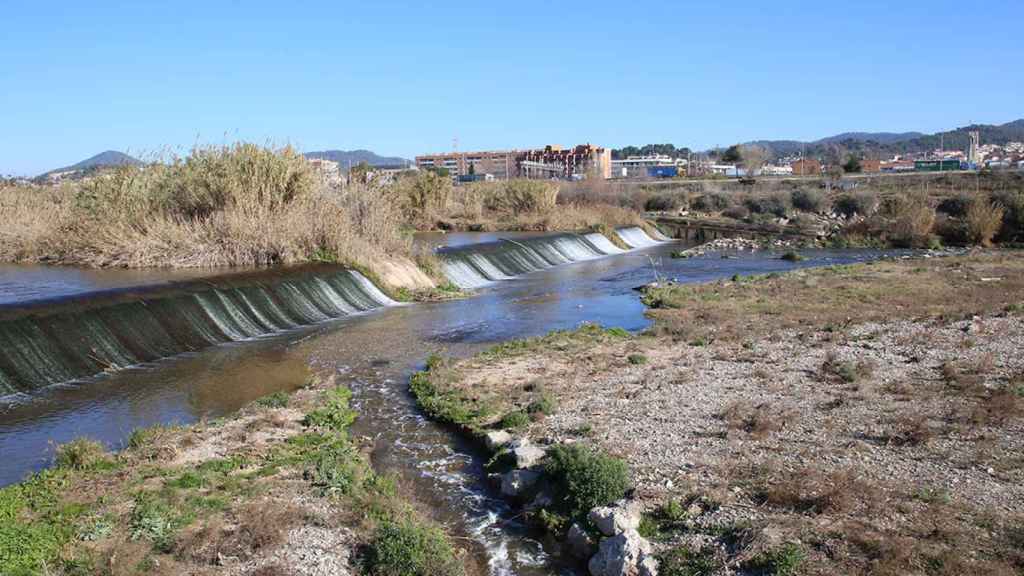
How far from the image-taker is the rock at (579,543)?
24.2ft

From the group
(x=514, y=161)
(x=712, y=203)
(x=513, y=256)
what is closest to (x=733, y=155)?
(x=514, y=161)

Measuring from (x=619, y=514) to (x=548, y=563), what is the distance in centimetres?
81

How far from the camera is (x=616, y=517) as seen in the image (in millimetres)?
7410

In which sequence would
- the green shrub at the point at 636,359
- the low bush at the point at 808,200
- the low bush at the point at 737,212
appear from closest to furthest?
the green shrub at the point at 636,359 → the low bush at the point at 737,212 → the low bush at the point at 808,200

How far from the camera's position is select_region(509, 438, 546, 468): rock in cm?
908

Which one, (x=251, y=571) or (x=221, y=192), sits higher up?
(x=221, y=192)

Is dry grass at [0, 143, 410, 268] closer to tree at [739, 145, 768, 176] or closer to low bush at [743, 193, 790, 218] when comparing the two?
low bush at [743, 193, 790, 218]

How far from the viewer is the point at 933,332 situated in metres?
15.4

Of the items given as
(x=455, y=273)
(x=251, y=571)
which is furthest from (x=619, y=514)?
(x=455, y=273)

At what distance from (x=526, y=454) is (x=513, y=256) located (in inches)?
854

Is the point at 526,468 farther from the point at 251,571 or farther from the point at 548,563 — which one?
the point at 251,571

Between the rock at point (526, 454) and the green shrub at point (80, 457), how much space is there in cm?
452

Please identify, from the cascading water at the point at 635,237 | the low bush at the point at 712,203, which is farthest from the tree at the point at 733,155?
the cascading water at the point at 635,237

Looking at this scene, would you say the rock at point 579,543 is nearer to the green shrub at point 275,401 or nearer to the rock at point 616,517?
the rock at point 616,517
